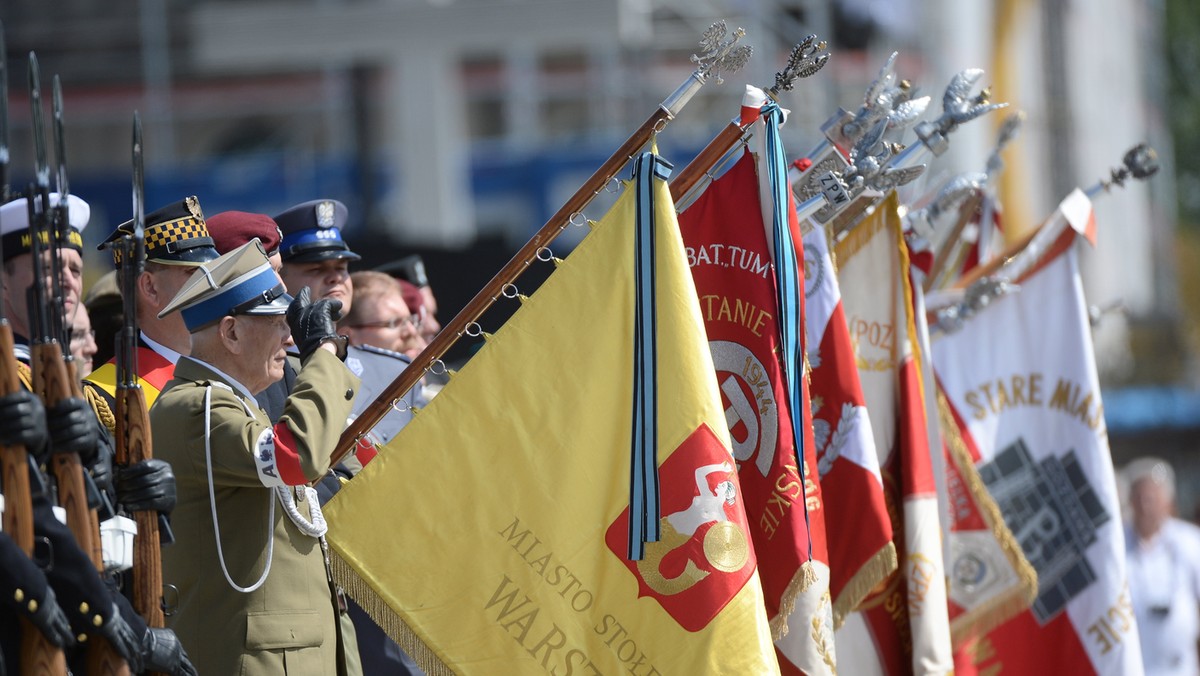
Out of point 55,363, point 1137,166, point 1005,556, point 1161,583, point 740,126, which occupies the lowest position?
point 1161,583

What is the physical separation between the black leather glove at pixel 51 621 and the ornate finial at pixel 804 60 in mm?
2150

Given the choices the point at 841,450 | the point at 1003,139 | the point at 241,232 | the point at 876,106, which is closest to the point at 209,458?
the point at 241,232

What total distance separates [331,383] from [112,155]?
69.5 feet

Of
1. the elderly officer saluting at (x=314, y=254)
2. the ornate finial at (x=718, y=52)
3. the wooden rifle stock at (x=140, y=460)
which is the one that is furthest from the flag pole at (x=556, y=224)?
the elderly officer saluting at (x=314, y=254)

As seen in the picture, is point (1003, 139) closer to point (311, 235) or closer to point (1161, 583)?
point (311, 235)

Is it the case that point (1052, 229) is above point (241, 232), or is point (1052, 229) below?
below

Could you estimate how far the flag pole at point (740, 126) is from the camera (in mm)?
4266

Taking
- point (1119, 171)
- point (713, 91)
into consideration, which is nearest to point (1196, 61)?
point (713, 91)

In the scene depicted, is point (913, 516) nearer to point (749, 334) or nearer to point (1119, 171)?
point (749, 334)

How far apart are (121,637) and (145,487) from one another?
31 centimetres

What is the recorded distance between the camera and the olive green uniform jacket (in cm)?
380

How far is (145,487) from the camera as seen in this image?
3357 millimetres

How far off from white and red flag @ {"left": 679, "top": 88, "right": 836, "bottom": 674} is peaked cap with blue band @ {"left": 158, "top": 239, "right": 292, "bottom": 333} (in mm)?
1205

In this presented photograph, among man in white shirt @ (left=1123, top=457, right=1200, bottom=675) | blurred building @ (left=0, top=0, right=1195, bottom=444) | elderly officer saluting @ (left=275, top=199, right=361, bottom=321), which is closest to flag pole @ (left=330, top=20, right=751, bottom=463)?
elderly officer saluting @ (left=275, top=199, right=361, bottom=321)
